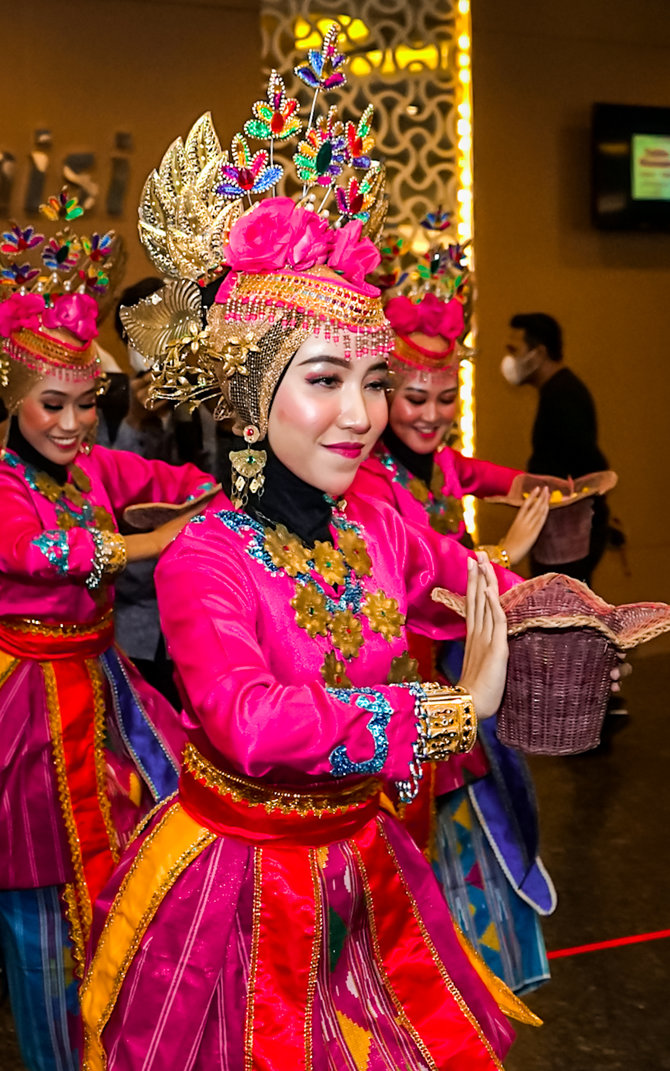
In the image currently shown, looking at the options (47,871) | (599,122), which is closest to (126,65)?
(599,122)

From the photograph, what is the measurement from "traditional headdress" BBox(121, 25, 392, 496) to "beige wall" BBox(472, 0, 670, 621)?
441 centimetres

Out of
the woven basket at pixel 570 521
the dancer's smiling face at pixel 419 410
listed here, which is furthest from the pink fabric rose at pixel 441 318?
the woven basket at pixel 570 521

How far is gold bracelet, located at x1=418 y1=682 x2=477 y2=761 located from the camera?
1.50 metres

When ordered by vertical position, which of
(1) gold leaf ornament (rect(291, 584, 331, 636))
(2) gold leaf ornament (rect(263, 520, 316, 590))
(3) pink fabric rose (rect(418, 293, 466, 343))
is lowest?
(1) gold leaf ornament (rect(291, 584, 331, 636))

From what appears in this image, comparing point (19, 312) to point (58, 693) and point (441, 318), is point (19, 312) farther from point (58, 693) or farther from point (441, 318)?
point (441, 318)

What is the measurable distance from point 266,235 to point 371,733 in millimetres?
656

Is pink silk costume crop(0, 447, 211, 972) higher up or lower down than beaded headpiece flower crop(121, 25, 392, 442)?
lower down

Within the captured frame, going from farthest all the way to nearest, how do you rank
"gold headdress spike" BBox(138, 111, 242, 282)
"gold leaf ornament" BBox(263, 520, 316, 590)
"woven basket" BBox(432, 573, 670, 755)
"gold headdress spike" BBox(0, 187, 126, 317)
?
"gold headdress spike" BBox(0, 187, 126, 317)
"gold headdress spike" BBox(138, 111, 242, 282)
"gold leaf ornament" BBox(263, 520, 316, 590)
"woven basket" BBox(432, 573, 670, 755)

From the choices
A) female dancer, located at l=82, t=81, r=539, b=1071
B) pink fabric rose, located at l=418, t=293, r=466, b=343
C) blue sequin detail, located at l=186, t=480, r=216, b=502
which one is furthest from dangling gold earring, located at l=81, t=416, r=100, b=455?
female dancer, located at l=82, t=81, r=539, b=1071

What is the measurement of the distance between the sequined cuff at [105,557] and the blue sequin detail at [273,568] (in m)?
1.12

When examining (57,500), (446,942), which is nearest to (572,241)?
(57,500)

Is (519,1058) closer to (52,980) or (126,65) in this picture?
(52,980)

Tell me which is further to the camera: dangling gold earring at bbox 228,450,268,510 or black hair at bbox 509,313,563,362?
black hair at bbox 509,313,563,362

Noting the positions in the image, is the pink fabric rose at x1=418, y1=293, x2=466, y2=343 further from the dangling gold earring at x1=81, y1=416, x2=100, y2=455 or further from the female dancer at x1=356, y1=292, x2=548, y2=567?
the dangling gold earring at x1=81, y1=416, x2=100, y2=455
